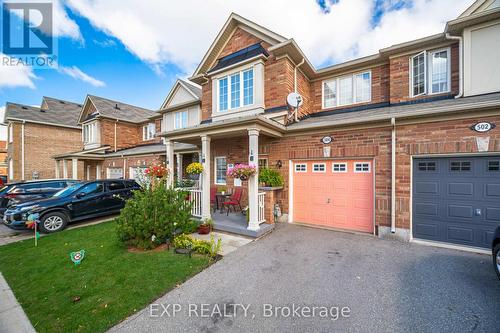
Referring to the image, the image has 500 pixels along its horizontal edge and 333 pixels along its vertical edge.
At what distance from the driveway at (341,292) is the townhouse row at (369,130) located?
4.06ft

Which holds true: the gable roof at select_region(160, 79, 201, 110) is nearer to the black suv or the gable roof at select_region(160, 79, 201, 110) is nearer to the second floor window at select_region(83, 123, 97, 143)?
the black suv

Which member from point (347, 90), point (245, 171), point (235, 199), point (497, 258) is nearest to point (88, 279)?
point (245, 171)

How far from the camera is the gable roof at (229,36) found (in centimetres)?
819

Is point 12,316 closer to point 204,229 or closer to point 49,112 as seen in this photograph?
point 204,229

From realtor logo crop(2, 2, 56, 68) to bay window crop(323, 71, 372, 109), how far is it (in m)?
11.5

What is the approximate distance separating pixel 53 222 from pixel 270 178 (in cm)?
785

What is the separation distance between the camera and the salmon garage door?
619 centimetres

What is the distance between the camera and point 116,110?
61.1 ft

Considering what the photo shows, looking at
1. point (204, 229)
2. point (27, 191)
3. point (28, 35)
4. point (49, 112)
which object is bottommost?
point (204, 229)

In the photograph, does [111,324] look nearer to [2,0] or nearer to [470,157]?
A: [470,157]

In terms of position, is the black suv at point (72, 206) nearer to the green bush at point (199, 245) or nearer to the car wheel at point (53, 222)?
the car wheel at point (53, 222)

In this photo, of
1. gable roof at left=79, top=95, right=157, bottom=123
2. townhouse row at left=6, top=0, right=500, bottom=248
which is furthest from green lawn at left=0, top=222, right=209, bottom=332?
gable roof at left=79, top=95, right=157, bottom=123

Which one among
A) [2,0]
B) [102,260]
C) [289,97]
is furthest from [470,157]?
[2,0]

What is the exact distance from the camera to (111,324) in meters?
2.68
